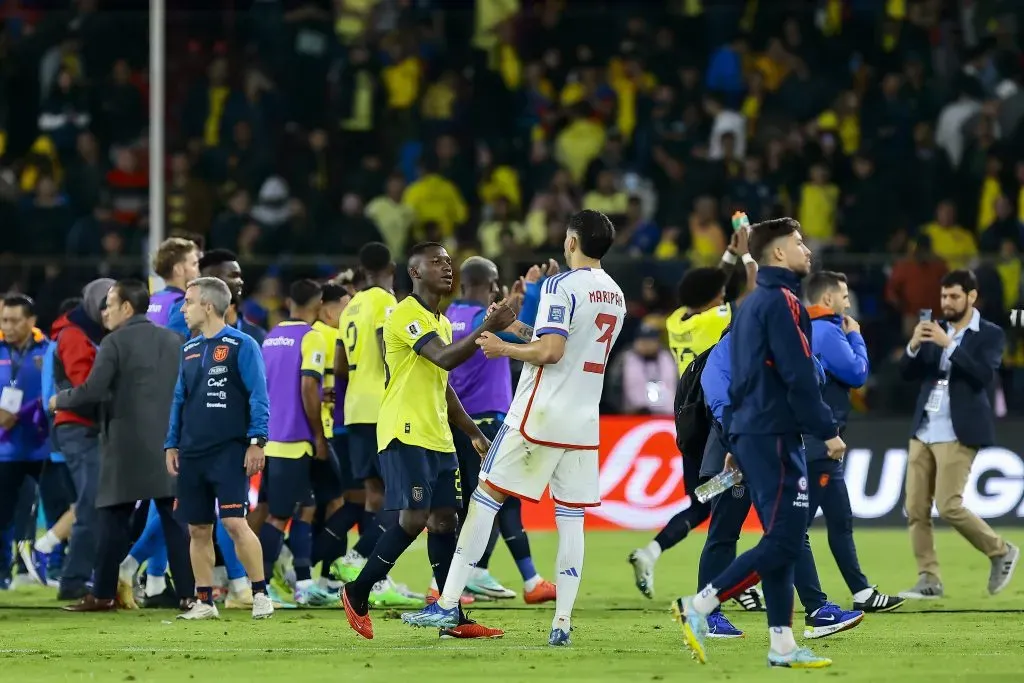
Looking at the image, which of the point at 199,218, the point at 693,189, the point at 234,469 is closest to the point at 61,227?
the point at 199,218

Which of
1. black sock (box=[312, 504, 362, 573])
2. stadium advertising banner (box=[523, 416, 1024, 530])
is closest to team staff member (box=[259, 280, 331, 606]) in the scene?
black sock (box=[312, 504, 362, 573])

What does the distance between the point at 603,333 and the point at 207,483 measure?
3255mm

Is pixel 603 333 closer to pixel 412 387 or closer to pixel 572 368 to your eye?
pixel 572 368

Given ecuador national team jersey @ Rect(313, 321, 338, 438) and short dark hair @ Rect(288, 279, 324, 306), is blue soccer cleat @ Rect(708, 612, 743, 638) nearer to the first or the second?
ecuador national team jersey @ Rect(313, 321, 338, 438)

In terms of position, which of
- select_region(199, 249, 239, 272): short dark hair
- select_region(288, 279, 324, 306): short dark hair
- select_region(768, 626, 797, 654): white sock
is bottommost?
select_region(768, 626, 797, 654): white sock

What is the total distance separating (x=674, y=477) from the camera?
735 inches

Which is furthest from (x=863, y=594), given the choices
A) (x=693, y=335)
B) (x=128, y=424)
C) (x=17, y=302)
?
(x=17, y=302)

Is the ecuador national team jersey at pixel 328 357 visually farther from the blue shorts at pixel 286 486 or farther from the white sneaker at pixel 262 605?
the white sneaker at pixel 262 605

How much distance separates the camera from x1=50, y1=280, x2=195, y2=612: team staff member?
1223cm

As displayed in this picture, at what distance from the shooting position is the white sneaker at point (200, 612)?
38.3ft

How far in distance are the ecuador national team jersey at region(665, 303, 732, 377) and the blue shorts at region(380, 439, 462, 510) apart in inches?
106

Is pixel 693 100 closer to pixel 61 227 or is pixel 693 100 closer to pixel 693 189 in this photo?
pixel 693 189

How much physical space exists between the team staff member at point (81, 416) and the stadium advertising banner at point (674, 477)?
20.5 feet

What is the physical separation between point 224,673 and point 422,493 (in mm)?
1756
